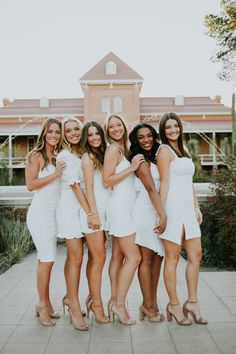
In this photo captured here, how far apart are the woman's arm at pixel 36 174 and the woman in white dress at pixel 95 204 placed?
0.25 m

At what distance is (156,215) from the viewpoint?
414cm

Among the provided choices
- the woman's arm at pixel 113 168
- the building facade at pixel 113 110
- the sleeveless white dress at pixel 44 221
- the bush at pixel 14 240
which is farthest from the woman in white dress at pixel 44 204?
the building facade at pixel 113 110

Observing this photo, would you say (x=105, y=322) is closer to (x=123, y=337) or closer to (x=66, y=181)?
(x=123, y=337)

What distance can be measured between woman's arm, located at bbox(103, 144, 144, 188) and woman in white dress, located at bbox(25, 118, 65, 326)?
43cm

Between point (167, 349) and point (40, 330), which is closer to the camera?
point (167, 349)

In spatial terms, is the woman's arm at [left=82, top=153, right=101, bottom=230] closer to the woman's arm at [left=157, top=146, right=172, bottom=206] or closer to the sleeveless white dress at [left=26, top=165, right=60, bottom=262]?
the sleeveless white dress at [left=26, top=165, right=60, bottom=262]

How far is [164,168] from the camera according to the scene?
4.03 metres

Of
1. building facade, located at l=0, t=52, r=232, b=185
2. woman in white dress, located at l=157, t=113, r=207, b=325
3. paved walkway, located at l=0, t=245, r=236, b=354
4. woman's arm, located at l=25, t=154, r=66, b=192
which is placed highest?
building facade, located at l=0, t=52, r=232, b=185

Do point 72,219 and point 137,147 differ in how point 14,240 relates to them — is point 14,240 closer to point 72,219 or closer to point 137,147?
point 72,219

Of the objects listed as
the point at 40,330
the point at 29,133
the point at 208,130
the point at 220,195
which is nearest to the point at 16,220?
the point at 220,195

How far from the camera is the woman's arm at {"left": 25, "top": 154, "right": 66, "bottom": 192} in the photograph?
4.06 metres

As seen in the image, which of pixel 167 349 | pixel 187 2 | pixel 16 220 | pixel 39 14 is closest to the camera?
pixel 167 349

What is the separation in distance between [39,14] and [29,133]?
1964 centimetres

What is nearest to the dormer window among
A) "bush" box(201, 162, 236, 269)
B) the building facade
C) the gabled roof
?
the building facade
